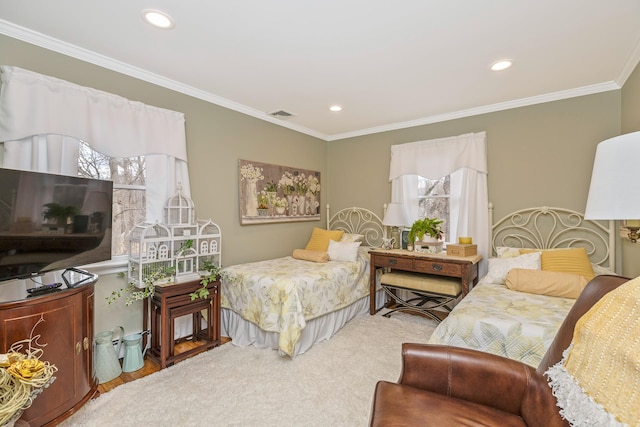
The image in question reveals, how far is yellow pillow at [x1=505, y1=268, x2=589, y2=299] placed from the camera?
220 cm

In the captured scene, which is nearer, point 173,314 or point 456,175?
point 173,314

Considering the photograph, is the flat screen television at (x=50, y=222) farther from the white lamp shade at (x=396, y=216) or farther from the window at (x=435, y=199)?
the window at (x=435, y=199)

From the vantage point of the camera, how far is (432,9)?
1724mm

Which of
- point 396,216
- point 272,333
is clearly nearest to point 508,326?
point 272,333

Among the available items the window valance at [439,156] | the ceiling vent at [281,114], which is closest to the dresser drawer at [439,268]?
the window valance at [439,156]

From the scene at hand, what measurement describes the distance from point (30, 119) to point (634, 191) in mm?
3123

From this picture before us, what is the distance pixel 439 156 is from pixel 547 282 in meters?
1.83

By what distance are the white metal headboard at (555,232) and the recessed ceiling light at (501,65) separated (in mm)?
1496

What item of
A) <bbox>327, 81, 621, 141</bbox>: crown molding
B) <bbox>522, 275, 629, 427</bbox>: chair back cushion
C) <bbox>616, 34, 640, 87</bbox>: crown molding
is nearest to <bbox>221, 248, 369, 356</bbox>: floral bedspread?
<bbox>522, 275, 629, 427</bbox>: chair back cushion

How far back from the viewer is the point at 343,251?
11.3 feet

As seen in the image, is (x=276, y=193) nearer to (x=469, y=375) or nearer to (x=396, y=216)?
(x=396, y=216)

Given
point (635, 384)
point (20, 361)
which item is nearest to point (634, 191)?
point (635, 384)

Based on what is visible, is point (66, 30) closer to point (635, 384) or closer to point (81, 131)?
point (81, 131)

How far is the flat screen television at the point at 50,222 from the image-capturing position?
1.54 metres
